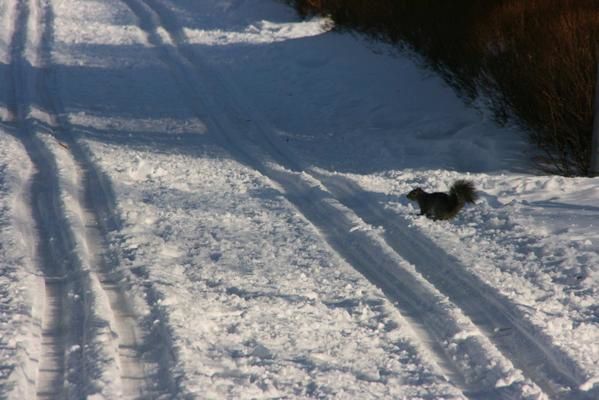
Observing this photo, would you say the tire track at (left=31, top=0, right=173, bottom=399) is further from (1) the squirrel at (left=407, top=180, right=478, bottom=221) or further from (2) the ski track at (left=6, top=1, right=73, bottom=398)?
(1) the squirrel at (left=407, top=180, right=478, bottom=221)

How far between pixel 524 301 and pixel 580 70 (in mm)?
3837

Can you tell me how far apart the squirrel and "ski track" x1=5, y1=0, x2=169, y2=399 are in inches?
114

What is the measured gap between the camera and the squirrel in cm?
802

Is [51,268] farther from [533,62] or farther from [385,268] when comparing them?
[533,62]

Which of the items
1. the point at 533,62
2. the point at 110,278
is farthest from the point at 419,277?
the point at 533,62

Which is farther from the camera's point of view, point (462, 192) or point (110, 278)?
point (462, 192)

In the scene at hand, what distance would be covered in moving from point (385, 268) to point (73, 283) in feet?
8.07

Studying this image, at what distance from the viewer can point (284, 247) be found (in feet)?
24.6

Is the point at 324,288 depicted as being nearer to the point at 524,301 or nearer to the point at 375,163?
the point at 524,301

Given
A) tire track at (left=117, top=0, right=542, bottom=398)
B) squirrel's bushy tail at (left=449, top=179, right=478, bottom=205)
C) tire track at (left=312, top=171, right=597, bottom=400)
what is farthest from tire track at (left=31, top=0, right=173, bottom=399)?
squirrel's bushy tail at (left=449, top=179, right=478, bottom=205)

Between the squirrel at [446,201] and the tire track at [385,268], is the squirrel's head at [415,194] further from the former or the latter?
the tire track at [385,268]

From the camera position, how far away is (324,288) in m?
6.57

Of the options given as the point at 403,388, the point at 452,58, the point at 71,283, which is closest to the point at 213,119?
the point at 452,58

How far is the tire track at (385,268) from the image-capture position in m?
5.14
